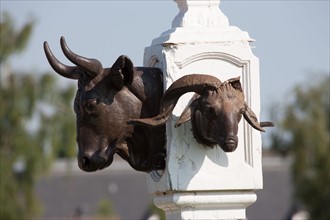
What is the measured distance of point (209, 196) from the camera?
373 centimetres

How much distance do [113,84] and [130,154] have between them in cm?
20

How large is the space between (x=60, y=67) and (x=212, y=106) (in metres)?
0.42

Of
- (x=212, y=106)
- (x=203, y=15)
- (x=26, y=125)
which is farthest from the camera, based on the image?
(x=26, y=125)

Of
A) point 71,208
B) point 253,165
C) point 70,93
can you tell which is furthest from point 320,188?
point 253,165

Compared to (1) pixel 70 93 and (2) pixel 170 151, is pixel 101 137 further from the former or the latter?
(1) pixel 70 93

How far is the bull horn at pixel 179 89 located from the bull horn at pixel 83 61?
17 cm

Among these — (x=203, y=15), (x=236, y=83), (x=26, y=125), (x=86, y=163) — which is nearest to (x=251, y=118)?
(x=236, y=83)

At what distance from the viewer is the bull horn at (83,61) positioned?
11.9ft

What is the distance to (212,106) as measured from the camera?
363 centimetres

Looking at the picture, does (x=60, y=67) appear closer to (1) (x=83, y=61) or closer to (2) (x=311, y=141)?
(1) (x=83, y=61)

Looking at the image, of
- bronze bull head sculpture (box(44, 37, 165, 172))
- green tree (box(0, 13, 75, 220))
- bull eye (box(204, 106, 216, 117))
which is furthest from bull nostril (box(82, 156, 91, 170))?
green tree (box(0, 13, 75, 220))

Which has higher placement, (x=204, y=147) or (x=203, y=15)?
(x=203, y=15)

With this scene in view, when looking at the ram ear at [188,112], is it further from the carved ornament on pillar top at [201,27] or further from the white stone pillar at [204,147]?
the carved ornament on pillar top at [201,27]

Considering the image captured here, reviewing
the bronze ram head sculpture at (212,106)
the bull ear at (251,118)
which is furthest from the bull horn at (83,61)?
the bull ear at (251,118)
